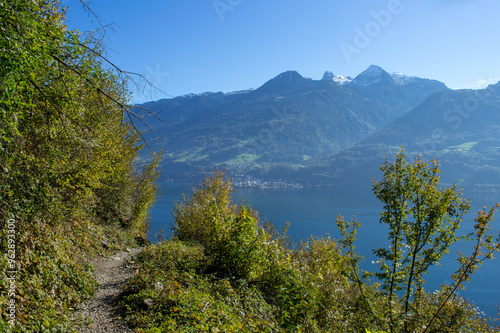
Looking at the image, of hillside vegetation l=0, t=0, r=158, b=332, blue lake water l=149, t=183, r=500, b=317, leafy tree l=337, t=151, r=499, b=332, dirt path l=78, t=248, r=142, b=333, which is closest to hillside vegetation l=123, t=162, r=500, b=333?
leafy tree l=337, t=151, r=499, b=332

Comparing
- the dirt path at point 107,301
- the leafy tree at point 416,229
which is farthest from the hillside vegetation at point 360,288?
the dirt path at point 107,301

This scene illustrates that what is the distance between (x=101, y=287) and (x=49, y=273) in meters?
1.98

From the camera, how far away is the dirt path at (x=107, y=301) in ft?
20.4

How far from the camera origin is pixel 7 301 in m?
5.09

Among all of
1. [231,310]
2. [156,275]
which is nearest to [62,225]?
[156,275]

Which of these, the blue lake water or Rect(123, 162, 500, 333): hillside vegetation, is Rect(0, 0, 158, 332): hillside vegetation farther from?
the blue lake water

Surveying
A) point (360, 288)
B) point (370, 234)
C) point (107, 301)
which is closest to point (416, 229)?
point (360, 288)

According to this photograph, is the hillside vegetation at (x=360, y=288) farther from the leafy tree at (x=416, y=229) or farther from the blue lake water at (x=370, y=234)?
the blue lake water at (x=370, y=234)

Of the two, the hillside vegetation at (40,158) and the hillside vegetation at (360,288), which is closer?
the hillside vegetation at (40,158)

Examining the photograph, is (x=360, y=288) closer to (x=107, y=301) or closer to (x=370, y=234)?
(x=107, y=301)

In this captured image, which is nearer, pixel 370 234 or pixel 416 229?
pixel 416 229

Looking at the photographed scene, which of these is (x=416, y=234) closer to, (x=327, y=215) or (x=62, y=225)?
(x=62, y=225)

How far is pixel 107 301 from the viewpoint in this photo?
743 cm

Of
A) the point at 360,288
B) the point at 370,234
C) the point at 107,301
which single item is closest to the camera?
the point at 360,288
